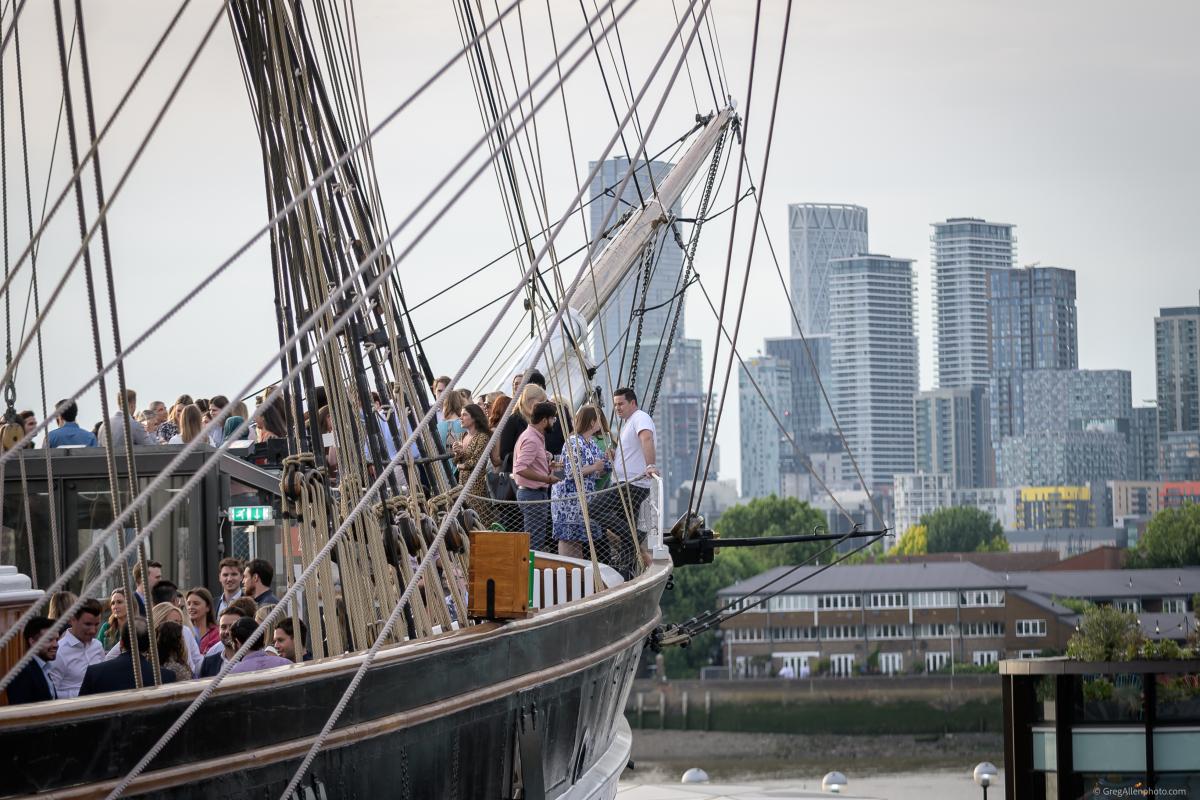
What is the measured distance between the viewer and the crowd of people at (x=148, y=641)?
15.9ft

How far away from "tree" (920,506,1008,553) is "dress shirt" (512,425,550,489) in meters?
117

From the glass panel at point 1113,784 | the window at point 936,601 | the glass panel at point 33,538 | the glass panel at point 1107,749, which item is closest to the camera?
the glass panel at point 33,538

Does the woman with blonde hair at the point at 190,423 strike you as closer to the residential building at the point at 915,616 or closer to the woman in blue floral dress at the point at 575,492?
the woman in blue floral dress at the point at 575,492

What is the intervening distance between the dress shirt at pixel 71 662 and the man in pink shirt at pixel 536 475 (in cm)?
318

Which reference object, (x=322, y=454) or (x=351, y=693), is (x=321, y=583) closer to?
(x=322, y=454)

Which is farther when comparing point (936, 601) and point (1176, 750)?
point (936, 601)

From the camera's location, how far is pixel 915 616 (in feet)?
304

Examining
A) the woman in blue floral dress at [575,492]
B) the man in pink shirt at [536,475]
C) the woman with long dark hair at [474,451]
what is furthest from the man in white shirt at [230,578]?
the woman in blue floral dress at [575,492]

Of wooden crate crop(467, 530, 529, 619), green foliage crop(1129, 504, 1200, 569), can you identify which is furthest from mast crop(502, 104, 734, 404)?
green foliage crop(1129, 504, 1200, 569)

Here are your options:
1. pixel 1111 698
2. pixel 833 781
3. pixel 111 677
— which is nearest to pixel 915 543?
pixel 833 781

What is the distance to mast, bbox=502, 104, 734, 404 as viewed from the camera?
48.2 feet

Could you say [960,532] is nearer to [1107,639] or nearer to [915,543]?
[915,543]

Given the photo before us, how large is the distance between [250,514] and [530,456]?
5.68 ft

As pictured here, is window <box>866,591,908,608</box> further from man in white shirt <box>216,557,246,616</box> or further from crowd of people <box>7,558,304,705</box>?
crowd of people <box>7,558,304,705</box>
